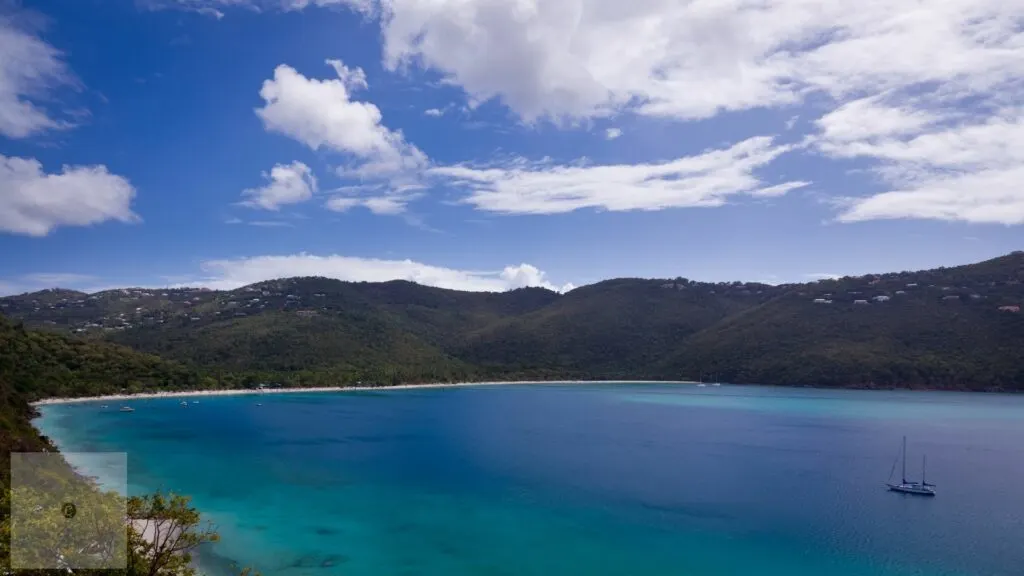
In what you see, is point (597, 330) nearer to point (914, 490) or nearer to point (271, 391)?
point (271, 391)

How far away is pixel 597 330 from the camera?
157500 millimetres

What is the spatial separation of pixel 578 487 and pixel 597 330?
119 m

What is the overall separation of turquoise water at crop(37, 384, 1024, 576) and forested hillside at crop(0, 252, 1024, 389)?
2789 centimetres

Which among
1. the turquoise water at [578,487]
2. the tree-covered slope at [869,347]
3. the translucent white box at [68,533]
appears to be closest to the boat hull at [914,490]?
the turquoise water at [578,487]

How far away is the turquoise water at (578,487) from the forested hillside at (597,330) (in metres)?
27.9

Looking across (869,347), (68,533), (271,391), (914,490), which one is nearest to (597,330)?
(869,347)

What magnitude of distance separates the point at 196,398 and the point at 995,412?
111m

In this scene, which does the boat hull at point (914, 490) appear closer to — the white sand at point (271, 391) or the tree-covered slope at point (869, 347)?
the tree-covered slope at point (869, 347)

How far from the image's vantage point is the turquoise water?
26.1m

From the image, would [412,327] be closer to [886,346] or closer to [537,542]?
[886,346]

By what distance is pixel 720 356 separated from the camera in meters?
132

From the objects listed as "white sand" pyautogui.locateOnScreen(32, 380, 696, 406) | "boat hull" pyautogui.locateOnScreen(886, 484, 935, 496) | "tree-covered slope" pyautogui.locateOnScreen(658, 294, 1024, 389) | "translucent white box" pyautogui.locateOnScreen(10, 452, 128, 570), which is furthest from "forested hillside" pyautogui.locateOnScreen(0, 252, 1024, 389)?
"translucent white box" pyautogui.locateOnScreen(10, 452, 128, 570)

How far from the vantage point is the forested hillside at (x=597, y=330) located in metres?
108

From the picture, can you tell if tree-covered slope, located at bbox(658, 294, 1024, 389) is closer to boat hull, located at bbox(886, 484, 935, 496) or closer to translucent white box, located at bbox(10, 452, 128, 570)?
boat hull, located at bbox(886, 484, 935, 496)
